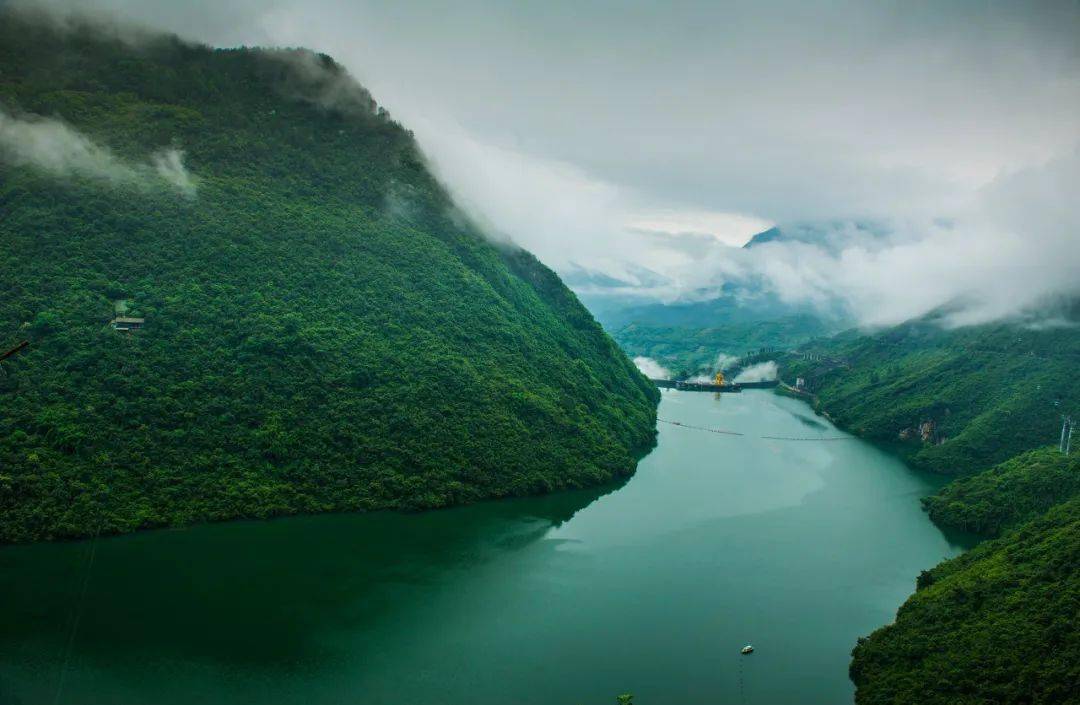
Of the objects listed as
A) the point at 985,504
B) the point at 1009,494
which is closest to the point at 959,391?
the point at 1009,494

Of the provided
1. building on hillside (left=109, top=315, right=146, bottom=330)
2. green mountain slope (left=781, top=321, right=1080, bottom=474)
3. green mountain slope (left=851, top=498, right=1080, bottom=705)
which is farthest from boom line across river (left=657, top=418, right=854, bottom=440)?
building on hillside (left=109, top=315, right=146, bottom=330)

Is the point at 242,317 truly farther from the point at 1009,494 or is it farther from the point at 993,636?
the point at 1009,494

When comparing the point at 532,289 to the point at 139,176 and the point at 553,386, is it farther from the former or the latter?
the point at 139,176

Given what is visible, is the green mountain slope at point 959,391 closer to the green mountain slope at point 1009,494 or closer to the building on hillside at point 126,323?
the green mountain slope at point 1009,494

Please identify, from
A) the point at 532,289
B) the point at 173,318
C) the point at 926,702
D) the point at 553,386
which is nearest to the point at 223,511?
the point at 173,318

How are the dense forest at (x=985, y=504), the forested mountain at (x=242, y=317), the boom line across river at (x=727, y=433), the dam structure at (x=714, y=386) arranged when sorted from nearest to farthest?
the dense forest at (x=985, y=504), the forested mountain at (x=242, y=317), the boom line across river at (x=727, y=433), the dam structure at (x=714, y=386)

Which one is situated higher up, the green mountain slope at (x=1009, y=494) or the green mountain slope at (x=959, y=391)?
the green mountain slope at (x=959, y=391)

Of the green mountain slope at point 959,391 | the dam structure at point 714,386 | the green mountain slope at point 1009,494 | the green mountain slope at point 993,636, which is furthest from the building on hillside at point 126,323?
the dam structure at point 714,386
